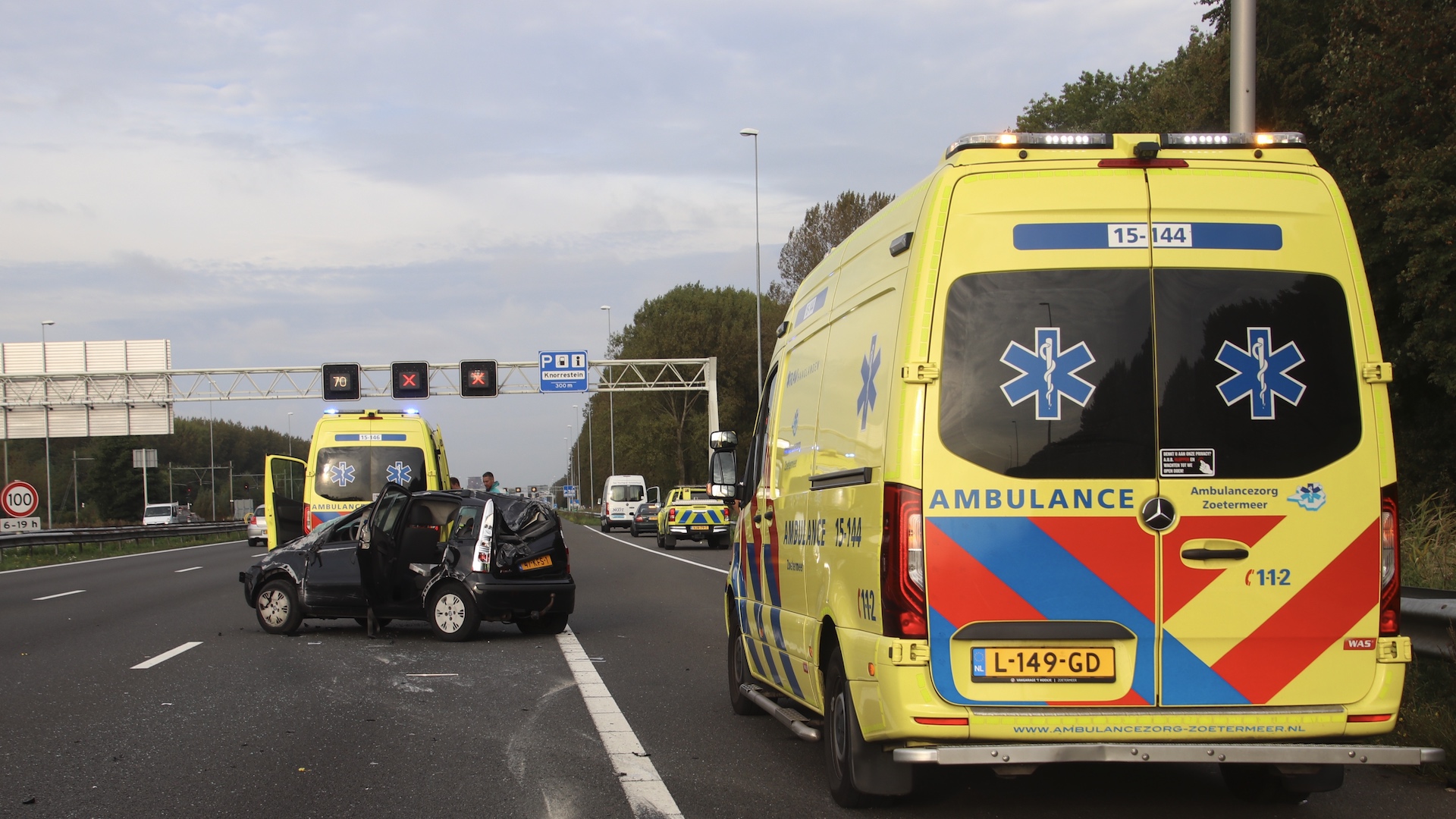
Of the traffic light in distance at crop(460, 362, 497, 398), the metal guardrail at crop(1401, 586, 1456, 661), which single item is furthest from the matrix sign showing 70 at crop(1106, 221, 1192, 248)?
the traffic light in distance at crop(460, 362, 497, 398)

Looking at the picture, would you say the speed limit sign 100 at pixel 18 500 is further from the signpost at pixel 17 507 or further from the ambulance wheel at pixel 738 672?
the ambulance wheel at pixel 738 672

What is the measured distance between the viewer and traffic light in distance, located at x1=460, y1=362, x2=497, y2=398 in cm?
5344

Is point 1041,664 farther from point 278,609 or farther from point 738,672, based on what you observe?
point 278,609

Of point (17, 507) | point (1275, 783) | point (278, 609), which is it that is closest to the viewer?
point (1275, 783)

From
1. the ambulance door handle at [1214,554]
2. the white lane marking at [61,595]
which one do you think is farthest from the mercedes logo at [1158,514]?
the white lane marking at [61,595]

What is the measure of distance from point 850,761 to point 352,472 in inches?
627

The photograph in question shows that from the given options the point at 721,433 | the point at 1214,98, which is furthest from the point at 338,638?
the point at 1214,98

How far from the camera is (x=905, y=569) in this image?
514 cm

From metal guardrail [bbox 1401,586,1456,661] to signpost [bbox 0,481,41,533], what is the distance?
3178 centimetres

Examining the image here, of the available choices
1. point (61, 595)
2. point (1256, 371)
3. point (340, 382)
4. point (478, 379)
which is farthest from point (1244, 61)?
point (340, 382)

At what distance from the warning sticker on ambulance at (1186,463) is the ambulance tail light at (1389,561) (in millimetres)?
679

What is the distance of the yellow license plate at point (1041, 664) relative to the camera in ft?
16.7

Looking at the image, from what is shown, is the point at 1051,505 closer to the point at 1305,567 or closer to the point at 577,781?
the point at 1305,567

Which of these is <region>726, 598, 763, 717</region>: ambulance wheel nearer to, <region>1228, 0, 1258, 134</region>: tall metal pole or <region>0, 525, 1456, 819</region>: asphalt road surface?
<region>0, 525, 1456, 819</region>: asphalt road surface
